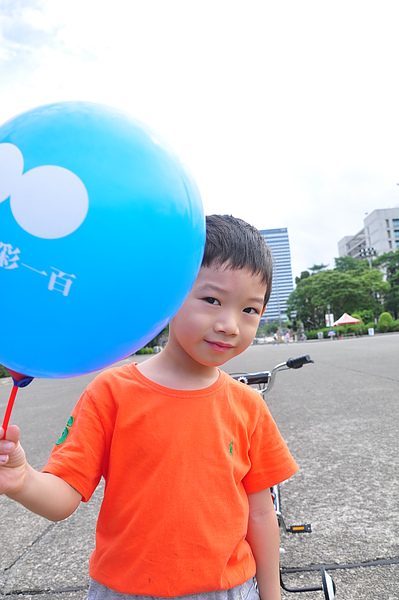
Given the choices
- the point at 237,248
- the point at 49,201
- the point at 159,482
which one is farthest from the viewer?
the point at 237,248

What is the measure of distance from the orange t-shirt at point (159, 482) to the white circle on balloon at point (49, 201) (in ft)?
1.79

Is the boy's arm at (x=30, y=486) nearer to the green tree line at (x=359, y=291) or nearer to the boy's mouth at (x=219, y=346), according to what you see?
the boy's mouth at (x=219, y=346)

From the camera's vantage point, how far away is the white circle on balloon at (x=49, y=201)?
0.91 metres

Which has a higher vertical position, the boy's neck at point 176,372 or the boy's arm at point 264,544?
the boy's neck at point 176,372

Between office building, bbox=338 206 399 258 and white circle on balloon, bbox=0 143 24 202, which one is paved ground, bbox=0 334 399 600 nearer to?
white circle on balloon, bbox=0 143 24 202

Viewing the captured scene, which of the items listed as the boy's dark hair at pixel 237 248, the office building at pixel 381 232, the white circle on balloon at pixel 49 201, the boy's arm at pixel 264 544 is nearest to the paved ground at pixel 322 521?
the boy's arm at pixel 264 544

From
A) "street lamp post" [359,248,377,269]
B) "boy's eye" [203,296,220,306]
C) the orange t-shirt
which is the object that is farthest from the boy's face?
"street lamp post" [359,248,377,269]

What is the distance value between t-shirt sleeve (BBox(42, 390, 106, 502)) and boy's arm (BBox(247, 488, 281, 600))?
0.46 meters

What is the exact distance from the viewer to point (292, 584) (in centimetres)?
211

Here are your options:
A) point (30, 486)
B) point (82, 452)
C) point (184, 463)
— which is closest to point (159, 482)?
point (184, 463)

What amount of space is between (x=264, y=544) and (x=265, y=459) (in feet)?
0.76

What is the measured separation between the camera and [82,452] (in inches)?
49.0

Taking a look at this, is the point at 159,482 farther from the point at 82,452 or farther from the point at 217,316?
the point at 217,316

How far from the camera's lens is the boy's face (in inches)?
50.1
